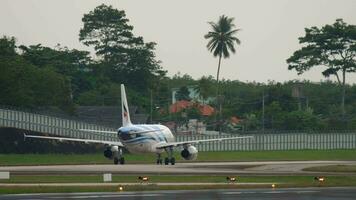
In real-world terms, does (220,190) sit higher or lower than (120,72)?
lower

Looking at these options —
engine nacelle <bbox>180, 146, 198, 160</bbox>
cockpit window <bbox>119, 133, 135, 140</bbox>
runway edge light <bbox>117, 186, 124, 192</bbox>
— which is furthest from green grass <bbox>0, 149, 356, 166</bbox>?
runway edge light <bbox>117, 186, 124, 192</bbox>

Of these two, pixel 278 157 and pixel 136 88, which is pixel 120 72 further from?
pixel 278 157

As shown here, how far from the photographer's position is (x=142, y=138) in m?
87.9

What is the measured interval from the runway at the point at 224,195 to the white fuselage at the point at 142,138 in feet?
120

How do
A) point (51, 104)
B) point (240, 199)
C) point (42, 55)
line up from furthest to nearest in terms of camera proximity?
point (42, 55) < point (51, 104) < point (240, 199)

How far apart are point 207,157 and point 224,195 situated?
190 ft

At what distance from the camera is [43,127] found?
10556 cm

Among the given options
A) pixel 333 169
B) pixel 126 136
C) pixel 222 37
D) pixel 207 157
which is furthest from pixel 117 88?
pixel 333 169

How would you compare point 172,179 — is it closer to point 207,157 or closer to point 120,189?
point 120,189

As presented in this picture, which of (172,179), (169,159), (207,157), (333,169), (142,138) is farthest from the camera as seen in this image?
(207,157)

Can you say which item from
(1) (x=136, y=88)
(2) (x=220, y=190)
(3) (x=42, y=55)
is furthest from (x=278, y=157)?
(1) (x=136, y=88)

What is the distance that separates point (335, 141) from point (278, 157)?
1949cm

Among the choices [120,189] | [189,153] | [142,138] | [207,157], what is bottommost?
[120,189]

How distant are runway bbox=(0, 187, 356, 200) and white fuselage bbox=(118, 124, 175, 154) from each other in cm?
3652
